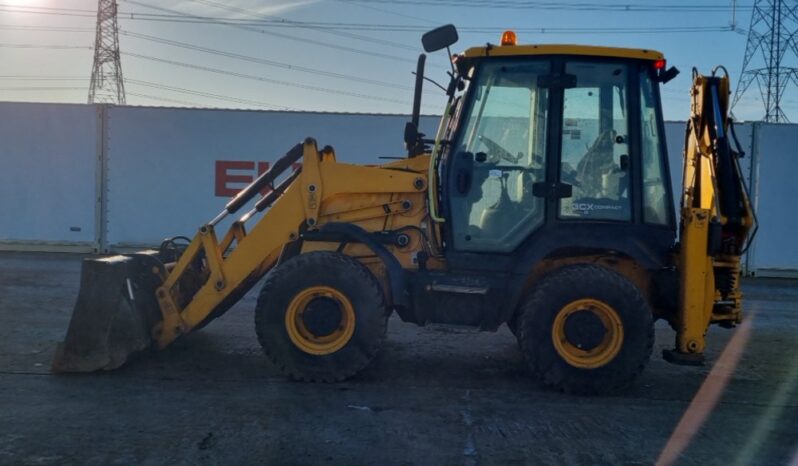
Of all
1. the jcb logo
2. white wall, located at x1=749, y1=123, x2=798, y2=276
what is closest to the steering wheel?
the jcb logo

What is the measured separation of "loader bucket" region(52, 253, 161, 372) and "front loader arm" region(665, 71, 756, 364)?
158 inches

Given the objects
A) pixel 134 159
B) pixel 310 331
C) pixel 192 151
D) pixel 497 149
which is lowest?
pixel 310 331

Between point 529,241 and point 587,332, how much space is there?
78 centimetres

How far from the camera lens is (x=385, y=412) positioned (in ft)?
15.8

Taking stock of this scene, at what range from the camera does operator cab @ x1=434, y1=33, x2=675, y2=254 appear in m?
5.36

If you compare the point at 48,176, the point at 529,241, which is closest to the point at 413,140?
the point at 529,241

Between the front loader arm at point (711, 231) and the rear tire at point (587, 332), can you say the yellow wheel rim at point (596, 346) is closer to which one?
the rear tire at point (587, 332)

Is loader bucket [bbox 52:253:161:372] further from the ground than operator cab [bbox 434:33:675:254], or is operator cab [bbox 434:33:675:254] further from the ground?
operator cab [bbox 434:33:675:254]

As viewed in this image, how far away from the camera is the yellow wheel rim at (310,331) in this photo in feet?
17.7

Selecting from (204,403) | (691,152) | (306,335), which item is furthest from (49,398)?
(691,152)

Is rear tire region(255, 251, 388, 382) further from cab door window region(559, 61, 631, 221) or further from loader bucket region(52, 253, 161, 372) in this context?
cab door window region(559, 61, 631, 221)

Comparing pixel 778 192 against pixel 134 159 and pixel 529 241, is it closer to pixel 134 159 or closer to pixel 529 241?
pixel 529 241

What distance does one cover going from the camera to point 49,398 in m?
4.97

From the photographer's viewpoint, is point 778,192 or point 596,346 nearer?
point 596,346
